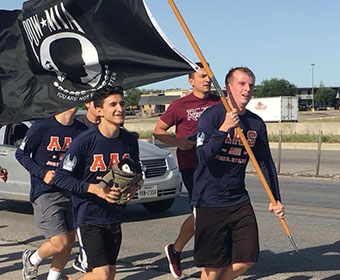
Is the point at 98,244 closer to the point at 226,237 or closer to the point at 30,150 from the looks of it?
the point at 226,237

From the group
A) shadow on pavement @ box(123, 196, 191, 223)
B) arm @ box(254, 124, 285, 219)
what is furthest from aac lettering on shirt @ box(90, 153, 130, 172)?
shadow on pavement @ box(123, 196, 191, 223)

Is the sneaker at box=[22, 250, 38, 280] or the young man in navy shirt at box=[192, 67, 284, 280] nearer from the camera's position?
the young man in navy shirt at box=[192, 67, 284, 280]

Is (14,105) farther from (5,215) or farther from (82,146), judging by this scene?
(5,215)

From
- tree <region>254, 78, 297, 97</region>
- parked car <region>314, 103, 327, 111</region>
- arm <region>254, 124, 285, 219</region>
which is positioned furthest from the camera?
parked car <region>314, 103, 327, 111</region>

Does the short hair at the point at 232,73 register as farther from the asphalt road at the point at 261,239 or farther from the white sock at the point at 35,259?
the white sock at the point at 35,259

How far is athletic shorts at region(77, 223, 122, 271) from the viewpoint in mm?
4659

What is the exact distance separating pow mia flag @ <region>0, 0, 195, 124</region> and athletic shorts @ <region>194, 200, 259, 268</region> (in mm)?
1203

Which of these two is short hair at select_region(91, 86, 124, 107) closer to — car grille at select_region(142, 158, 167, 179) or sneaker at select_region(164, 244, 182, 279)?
sneaker at select_region(164, 244, 182, 279)

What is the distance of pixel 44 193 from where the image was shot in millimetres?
5844

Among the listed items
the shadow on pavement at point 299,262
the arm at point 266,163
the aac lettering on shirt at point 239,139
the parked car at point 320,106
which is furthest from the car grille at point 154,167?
the parked car at point 320,106

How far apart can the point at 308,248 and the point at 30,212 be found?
5.32 meters

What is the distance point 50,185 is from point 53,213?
0.27 meters

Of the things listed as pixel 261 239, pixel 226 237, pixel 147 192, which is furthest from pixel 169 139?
pixel 147 192

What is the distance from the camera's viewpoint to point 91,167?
476 cm
